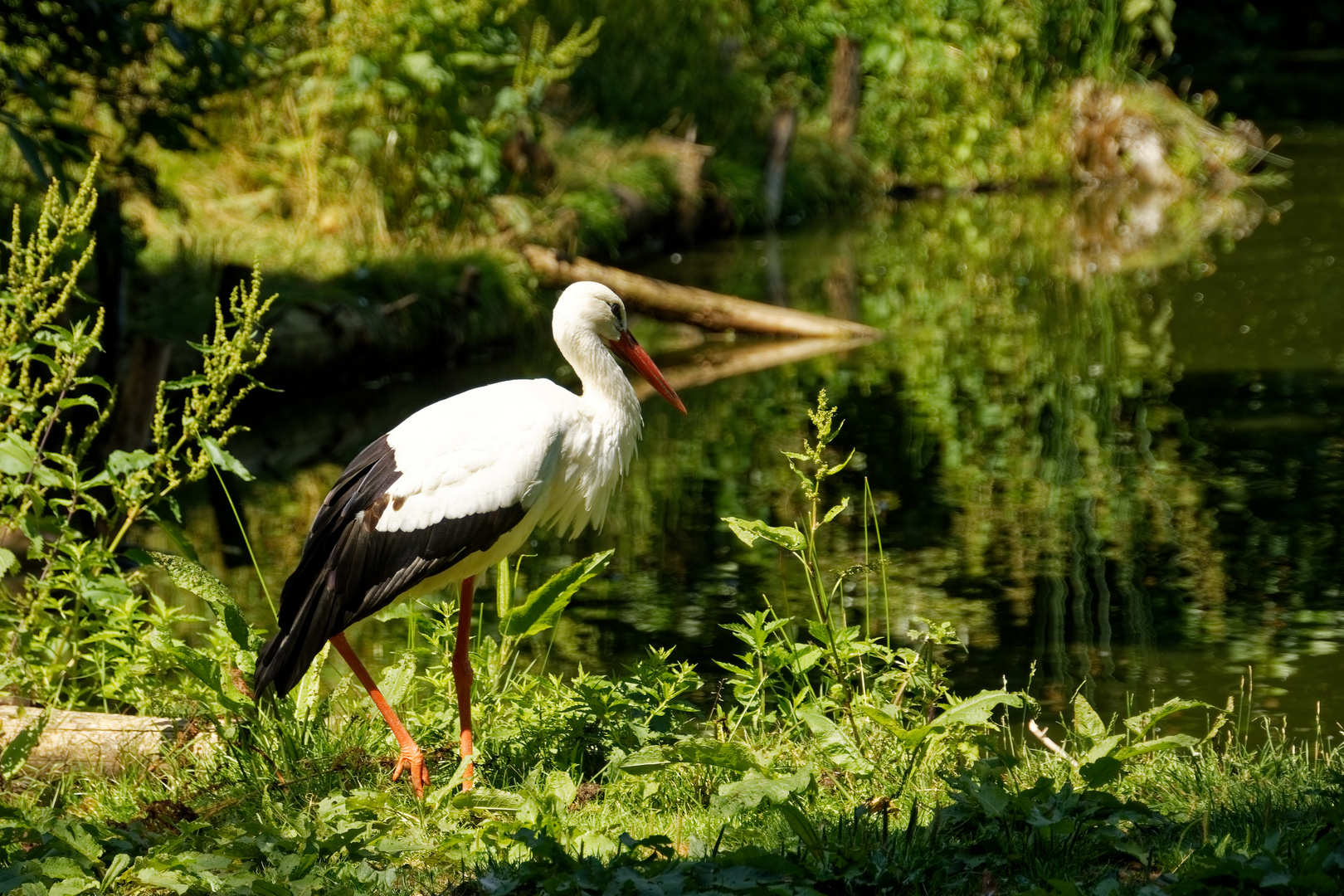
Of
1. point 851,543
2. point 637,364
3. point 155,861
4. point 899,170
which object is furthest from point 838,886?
point 899,170

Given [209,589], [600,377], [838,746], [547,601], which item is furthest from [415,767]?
[600,377]

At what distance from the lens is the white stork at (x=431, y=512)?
380 cm

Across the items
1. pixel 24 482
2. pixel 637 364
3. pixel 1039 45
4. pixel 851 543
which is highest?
pixel 1039 45

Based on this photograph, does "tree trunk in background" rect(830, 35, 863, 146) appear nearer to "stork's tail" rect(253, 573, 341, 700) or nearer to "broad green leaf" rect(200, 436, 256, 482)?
"broad green leaf" rect(200, 436, 256, 482)

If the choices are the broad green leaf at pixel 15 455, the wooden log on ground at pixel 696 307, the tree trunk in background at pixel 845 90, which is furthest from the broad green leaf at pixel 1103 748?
the tree trunk in background at pixel 845 90

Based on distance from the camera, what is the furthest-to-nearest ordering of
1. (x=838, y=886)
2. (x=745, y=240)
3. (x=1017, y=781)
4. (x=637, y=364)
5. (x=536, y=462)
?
(x=745, y=240), (x=637, y=364), (x=536, y=462), (x=1017, y=781), (x=838, y=886)

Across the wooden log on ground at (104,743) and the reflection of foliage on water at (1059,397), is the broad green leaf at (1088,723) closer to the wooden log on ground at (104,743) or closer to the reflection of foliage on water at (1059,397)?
the reflection of foliage on water at (1059,397)

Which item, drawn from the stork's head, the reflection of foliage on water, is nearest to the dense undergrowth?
the stork's head

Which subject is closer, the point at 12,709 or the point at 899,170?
the point at 12,709

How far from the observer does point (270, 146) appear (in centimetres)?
1168

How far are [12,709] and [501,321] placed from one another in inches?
251

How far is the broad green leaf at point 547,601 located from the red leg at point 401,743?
366 mm

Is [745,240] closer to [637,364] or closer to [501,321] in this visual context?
[501,321]

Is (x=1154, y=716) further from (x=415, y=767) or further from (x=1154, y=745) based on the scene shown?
(x=415, y=767)
